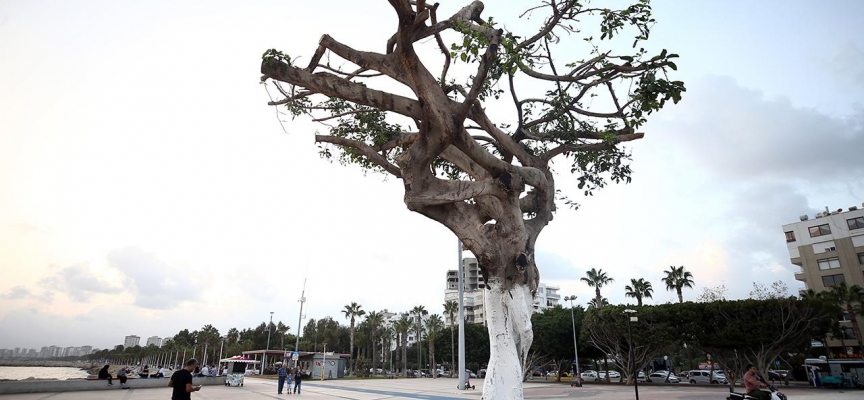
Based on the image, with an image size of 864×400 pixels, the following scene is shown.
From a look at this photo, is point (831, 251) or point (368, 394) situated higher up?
point (831, 251)

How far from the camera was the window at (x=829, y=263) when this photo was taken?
48.3 meters

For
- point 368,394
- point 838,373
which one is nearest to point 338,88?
point 368,394

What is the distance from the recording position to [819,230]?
166 ft

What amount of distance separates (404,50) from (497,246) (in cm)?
410

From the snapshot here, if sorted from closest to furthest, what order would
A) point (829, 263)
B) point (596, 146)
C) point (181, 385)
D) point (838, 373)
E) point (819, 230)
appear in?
point (181, 385)
point (596, 146)
point (838, 373)
point (829, 263)
point (819, 230)

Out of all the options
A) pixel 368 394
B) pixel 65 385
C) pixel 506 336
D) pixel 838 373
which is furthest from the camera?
pixel 838 373

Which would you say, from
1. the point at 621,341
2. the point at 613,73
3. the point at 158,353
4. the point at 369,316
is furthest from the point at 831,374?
the point at 158,353

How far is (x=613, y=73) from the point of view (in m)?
9.39

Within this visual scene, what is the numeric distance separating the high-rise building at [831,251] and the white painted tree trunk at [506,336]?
54.8 metres

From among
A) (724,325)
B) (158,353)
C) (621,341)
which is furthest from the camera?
(158,353)

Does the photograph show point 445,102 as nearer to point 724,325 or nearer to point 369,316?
point 724,325

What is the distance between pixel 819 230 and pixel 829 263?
153 inches

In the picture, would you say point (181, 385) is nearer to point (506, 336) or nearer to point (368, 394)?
point (506, 336)

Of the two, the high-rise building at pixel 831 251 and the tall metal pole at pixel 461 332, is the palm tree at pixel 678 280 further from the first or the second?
the tall metal pole at pixel 461 332
